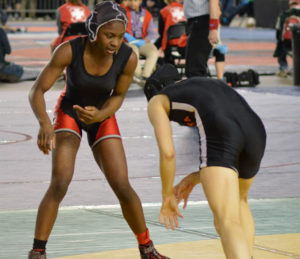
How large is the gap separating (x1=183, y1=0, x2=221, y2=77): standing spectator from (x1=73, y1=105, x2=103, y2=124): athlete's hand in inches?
231

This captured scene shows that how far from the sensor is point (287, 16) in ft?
60.6

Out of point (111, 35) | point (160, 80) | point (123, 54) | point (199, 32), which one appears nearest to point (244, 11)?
point (199, 32)

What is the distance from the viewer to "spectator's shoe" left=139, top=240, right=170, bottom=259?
5812mm

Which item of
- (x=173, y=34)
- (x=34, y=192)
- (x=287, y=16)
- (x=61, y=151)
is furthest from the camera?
(x=287, y=16)

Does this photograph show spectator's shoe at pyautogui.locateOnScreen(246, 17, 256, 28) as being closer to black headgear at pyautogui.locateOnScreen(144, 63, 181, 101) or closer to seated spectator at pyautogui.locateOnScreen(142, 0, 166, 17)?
seated spectator at pyautogui.locateOnScreen(142, 0, 166, 17)

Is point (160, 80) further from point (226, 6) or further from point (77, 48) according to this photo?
point (226, 6)

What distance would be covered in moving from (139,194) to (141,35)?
8915 millimetres

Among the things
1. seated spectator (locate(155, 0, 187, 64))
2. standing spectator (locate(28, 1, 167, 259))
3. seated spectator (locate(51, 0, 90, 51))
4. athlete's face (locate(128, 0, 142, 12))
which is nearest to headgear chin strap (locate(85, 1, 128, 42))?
standing spectator (locate(28, 1, 167, 259))

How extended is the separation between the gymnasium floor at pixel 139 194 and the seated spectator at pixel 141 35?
1.72 meters

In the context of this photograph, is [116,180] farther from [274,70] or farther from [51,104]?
[274,70]

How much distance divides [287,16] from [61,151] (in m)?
13.4

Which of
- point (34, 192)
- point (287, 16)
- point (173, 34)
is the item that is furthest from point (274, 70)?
point (34, 192)

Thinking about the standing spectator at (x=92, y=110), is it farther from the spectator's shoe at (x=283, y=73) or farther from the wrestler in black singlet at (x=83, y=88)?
the spectator's shoe at (x=283, y=73)

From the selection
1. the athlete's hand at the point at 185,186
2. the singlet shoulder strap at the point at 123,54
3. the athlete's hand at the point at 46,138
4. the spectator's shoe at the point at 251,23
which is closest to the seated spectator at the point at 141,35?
the singlet shoulder strap at the point at 123,54
